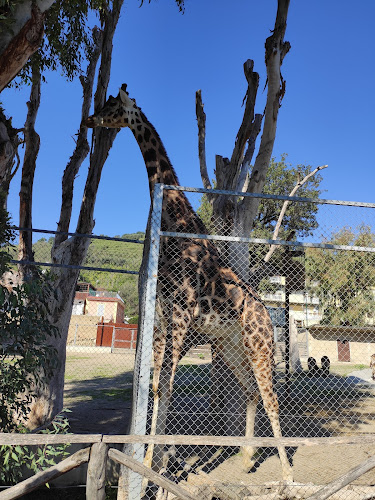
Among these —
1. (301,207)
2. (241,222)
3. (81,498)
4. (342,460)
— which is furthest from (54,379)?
(301,207)

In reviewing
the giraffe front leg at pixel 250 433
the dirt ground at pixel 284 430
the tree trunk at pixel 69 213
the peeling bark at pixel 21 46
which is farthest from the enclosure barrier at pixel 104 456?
the tree trunk at pixel 69 213

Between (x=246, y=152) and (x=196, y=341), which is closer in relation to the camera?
(x=196, y=341)

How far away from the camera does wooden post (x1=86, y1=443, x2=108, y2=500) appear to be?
2.71 meters

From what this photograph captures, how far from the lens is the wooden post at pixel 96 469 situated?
2.71 meters

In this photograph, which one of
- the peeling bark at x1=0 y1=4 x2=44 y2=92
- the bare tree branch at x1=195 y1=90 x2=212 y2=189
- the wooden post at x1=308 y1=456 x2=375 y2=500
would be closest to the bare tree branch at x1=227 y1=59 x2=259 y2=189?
the bare tree branch at x1=195 y1=90 x2=212 y2=189

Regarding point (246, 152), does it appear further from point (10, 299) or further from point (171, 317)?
point (10, 299)

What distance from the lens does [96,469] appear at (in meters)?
2.71

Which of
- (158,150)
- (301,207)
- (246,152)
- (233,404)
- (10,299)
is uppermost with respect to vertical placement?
(301,207)

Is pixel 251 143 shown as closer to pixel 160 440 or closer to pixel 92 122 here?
pixel 92 122

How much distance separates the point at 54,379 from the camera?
666 cm

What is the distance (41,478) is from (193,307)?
8.31 feet

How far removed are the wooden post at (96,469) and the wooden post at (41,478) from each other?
0.22ft

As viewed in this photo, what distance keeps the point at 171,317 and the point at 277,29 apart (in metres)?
5.16

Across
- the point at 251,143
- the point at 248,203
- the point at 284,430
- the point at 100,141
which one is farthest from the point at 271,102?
the point at 284,430
